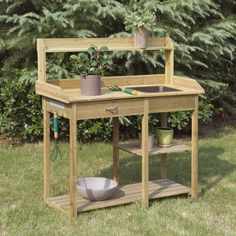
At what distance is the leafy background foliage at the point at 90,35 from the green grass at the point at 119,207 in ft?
1.29

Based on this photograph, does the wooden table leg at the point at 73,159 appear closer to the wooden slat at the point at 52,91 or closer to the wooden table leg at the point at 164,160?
the wooden slat at the point at 52,91

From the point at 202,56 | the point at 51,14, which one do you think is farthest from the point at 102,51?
the point at 202,56

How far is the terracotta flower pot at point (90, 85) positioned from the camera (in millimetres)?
4648

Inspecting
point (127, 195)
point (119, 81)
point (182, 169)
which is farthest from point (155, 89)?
point (182, 169)

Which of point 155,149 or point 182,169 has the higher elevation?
point 155,149

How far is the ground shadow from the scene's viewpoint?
5770 mm

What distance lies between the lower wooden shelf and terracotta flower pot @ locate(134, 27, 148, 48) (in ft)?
3.85

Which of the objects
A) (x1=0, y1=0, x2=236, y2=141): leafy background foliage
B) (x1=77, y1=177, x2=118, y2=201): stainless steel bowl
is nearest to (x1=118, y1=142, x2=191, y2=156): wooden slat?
(x1=77, y1=177, x2=118, y2=201): stainless steel bowl

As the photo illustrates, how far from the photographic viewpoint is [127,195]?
5066 mm

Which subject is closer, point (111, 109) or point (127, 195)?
point (111, 109)

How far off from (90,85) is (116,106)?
244 millimetres

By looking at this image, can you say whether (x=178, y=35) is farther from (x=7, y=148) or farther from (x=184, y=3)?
(x=7, y=148)

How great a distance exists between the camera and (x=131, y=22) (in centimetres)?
532

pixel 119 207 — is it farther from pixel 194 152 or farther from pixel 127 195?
pixel 194 152
